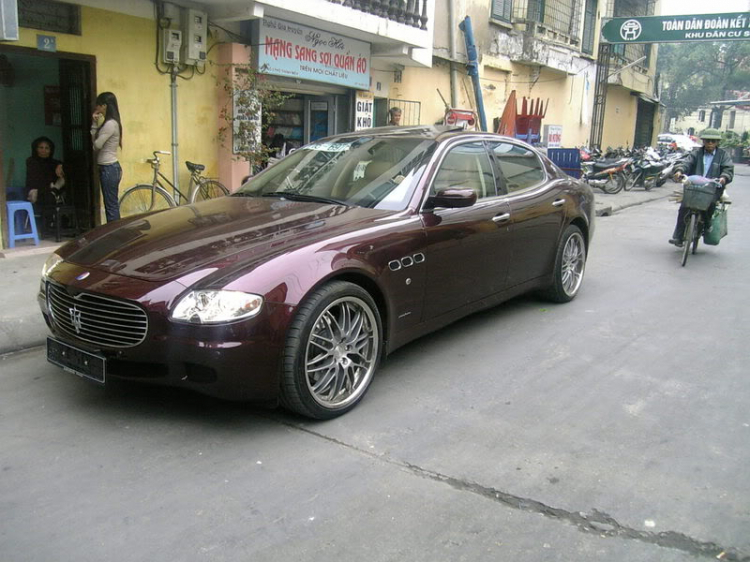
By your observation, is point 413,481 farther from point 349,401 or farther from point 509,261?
point 509,261

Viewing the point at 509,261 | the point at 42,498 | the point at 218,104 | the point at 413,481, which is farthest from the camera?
the point at 218,104

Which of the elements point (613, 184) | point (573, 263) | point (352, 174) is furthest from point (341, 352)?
point (613, 184)

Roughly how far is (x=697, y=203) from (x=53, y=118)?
8.53 metres

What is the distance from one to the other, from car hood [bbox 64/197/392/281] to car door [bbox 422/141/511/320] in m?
0.51

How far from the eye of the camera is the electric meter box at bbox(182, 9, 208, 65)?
30.2ft

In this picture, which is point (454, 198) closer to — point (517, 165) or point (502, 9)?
point (517, 165)

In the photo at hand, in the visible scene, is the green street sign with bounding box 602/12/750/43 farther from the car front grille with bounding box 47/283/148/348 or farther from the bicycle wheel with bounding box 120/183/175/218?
the car front grille with bounding box 47/283/148/348

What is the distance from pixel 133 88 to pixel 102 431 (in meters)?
6.51

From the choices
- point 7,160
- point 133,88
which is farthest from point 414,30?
point 7,160

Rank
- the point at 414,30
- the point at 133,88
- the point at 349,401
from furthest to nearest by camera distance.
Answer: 1. the point at 414,30
2. the point at 133,88
3. the point at 349,401

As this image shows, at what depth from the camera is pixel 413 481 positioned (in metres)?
3.20

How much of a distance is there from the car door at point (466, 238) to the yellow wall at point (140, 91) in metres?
5.45

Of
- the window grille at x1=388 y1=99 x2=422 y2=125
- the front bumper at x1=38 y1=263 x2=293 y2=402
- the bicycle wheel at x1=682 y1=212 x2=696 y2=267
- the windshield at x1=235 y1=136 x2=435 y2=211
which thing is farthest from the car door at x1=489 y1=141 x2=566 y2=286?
the window grille at x1=388 y1=99 x2=422 y2=125

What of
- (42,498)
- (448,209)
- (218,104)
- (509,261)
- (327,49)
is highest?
(327,49)
